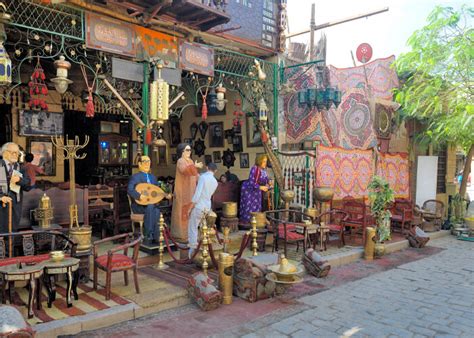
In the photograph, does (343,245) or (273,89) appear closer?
(343,245)

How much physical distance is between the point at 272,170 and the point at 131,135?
5876mm

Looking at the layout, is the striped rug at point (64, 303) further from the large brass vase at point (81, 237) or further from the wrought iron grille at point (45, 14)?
the wrought iron grille at point (45, 14)

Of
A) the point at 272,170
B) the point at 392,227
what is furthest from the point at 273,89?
the point at 392,227

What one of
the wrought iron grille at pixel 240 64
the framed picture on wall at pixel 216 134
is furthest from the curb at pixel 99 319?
the framed picture on wall at pixel 216 134

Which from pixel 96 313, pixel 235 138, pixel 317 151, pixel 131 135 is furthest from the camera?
pixel 131 135

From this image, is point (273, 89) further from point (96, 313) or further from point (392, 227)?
point (96, 313)

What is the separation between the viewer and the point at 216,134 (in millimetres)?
12102

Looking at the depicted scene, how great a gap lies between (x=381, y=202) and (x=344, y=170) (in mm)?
2259

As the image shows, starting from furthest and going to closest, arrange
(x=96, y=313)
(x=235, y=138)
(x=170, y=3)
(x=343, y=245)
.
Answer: (x=235, y=138)
(x=343, y=245)
(x=170, y=3)
(x=96, y=313)

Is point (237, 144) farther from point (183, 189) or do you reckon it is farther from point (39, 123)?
point (39, 123)

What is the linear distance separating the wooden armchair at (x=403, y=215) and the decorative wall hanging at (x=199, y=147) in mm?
6133

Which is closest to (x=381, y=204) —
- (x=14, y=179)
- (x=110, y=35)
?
(x=110, y=35)

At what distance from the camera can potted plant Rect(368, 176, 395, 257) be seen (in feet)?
29.4

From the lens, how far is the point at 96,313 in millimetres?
4699
